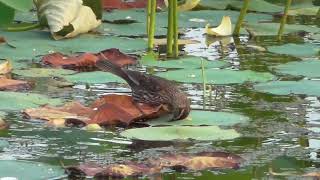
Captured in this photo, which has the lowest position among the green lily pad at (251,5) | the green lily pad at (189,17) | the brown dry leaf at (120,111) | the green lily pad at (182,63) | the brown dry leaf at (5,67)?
the brown dry leaf at (120,111)

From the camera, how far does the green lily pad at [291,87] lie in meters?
5.32

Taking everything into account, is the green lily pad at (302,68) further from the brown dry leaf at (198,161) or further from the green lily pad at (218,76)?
the brown dry leaf at (198,161)

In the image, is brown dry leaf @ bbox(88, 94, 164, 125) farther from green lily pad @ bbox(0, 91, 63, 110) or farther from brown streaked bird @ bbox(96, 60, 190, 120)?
green lily pad @ bbox(0, 91, 63, 110)

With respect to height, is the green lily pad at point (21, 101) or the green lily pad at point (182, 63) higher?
the green lily pad at point (182, 63)

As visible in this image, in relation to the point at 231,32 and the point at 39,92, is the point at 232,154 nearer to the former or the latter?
the point at 39,92

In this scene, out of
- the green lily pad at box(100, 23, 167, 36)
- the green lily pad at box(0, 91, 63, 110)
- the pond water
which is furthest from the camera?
the green lily pad at box(100, 23, 167, 36)

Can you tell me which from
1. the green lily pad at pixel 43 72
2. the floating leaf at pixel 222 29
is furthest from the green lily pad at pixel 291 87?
the floating leaf at pixel 222 29

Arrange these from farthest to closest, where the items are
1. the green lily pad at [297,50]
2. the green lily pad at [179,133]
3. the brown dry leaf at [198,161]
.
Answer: the green lily pad at [297,50]
the green lily pad at [179,133]
the brown dry leaf at [198,161]

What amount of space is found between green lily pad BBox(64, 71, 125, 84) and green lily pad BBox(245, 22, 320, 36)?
210 centimetres

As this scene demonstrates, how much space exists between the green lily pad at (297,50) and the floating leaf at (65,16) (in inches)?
50.1

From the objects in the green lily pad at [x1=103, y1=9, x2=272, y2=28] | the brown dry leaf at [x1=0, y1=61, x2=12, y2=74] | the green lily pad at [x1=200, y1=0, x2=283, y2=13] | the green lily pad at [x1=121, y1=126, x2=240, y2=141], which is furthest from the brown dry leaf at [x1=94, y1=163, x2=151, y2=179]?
the green lily pad at [x1=200, y1=0, x2=283, y2=13]

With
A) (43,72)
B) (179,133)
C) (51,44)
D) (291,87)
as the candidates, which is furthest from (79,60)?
(179,133)

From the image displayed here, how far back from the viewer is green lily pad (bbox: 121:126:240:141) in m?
4.26

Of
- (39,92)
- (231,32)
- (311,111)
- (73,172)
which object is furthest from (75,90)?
(231,32)
